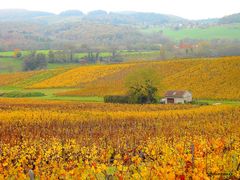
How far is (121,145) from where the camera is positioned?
2402 centimetres

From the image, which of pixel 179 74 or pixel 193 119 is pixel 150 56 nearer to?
pixel 179 74

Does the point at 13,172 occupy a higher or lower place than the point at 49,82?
higher

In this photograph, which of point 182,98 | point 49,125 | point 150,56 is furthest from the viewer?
point 150,56

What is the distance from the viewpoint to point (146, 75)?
66.9 m

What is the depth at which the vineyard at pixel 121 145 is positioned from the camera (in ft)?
48.8

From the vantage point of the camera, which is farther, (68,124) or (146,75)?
(146,75)

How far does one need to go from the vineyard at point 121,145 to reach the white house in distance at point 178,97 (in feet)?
35.1

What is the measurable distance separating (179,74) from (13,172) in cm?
7473

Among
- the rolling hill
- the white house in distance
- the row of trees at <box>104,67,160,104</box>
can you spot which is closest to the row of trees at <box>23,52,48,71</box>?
the rolling hill

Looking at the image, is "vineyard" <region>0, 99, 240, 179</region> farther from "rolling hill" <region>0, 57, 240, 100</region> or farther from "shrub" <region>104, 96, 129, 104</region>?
"rolling hill" <region>0, 57, 240, 100</region>

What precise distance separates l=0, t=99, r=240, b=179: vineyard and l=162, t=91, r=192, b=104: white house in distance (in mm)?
10699

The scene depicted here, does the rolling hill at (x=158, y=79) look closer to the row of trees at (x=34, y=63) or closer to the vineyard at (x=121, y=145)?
the row of trees at (x=34, y=63)

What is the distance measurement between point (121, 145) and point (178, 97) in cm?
4294

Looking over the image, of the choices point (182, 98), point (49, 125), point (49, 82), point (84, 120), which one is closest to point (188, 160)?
point (49, 125)
